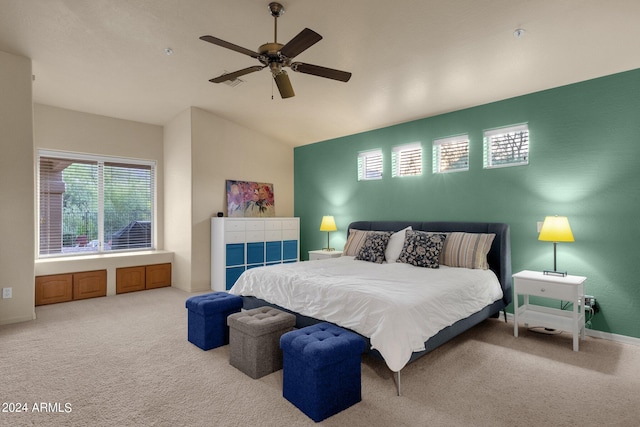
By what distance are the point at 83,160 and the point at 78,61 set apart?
2.05m

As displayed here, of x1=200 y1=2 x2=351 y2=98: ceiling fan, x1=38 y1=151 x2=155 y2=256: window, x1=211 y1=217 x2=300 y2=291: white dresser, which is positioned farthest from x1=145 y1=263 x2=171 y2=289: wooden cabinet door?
x1=200 y1=2 x2=351 y2=98: ceiling fan

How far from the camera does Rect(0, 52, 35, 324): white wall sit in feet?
12.6

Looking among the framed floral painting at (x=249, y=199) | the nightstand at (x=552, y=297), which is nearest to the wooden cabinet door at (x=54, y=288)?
the framed floral painting at (x=249, y=199)

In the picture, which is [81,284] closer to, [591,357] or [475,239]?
[475,239]

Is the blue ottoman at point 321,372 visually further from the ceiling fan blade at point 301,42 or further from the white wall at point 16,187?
the white wall at point 16,187

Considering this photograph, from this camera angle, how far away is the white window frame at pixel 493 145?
4.02m

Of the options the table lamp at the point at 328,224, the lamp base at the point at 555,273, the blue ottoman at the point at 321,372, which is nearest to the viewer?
the blue ottoman at the point at 321,372

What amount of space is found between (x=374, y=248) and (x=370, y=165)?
187cm

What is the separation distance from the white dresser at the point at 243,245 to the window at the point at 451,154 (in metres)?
2.90

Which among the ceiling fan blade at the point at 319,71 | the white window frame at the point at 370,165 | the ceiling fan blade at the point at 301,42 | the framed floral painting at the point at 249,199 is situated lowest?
the framed floral painting at the point at 249,199

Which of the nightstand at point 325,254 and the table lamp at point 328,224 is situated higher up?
the table lamp at point 328,224

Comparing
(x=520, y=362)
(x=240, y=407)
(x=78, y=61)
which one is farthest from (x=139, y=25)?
(x=520, y=362)

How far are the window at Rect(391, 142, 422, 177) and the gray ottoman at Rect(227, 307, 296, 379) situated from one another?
3.20 m

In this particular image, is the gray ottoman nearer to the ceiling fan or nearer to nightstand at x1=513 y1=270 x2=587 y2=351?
the ceiling fan
